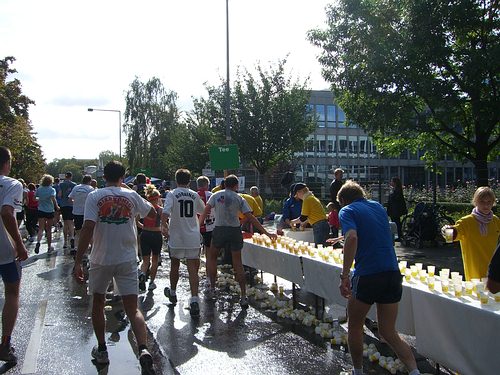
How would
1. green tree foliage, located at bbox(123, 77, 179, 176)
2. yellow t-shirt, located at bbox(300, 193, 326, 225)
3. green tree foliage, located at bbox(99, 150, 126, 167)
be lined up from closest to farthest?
yellow t-shirt, located at bbox(300, 193, 326, 225)
green tree foliage, located at bbox(123, 77, 179, 176)
green tree foliage, located at bbox(99, 150, 126, 167)

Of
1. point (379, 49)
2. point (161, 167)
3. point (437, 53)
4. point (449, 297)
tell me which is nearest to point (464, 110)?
point (437, 53)

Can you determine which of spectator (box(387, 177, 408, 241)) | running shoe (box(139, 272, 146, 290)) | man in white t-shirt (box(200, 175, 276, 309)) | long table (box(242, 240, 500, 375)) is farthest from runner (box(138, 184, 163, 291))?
spectator (box(387, 177, 408, 241))

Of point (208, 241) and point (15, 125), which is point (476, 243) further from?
point (15, 125)

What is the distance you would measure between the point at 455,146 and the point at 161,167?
4297cm

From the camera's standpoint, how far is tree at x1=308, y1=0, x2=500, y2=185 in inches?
573

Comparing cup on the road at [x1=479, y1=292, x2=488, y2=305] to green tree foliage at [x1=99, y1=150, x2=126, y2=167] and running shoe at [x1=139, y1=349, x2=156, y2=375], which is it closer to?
running shoe at [x1=139, y1=349, x2=156, y2=375]

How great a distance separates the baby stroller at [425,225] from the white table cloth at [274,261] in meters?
6.33

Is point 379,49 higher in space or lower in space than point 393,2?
lower

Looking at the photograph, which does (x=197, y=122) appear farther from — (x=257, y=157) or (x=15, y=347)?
(x=15, y=347)

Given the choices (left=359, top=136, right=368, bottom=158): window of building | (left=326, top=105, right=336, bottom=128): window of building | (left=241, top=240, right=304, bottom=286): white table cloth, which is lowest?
(left=241, top=240, right=304, bottom=286): white table cloth

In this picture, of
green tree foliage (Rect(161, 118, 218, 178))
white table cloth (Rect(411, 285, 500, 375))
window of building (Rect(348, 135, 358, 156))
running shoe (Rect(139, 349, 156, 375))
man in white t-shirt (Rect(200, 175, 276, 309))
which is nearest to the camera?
white table cloth (Rect(411, 285, 500, 375))

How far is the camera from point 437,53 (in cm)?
1477

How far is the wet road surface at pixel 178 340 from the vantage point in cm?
523

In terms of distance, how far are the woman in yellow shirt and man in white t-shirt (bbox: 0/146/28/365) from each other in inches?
177
